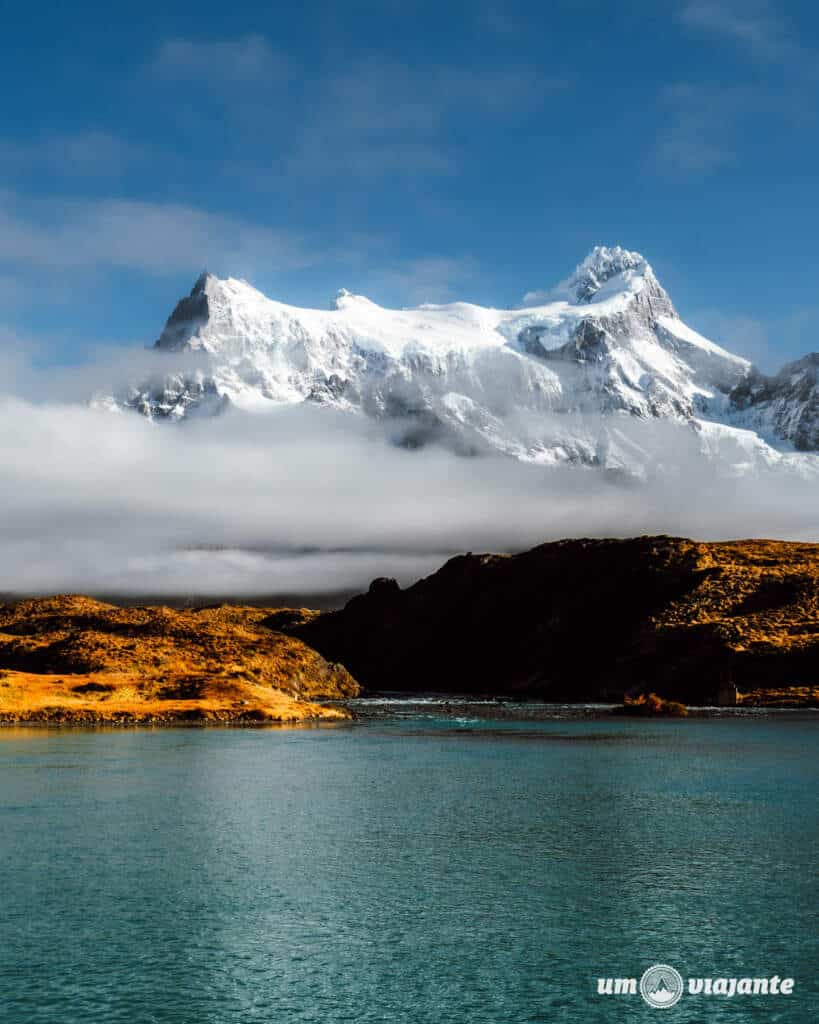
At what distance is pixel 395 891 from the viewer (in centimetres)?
4503

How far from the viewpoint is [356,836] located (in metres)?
58.1

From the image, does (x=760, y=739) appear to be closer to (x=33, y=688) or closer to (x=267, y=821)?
(x=267, y=821)

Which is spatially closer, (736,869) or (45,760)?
(736,869)

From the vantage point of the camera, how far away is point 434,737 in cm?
13125

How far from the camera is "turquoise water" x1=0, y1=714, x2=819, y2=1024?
104 feet

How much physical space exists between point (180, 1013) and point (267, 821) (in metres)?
33.3

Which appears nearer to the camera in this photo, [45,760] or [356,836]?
[356,836]

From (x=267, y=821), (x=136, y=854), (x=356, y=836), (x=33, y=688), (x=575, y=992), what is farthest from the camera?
(x=33, y=688)

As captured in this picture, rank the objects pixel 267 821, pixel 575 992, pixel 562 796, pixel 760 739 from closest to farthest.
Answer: pixel 575 992 < pixel 267 821 < pixel 562 796 < pixel 760 739

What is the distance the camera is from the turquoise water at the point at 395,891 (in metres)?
31.8

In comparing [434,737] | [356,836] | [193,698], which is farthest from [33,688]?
[356,836]

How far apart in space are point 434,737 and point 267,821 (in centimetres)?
6968

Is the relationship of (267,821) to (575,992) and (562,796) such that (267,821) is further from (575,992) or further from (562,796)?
(575,992)

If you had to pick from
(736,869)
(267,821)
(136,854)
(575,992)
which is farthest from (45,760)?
(575,992)
